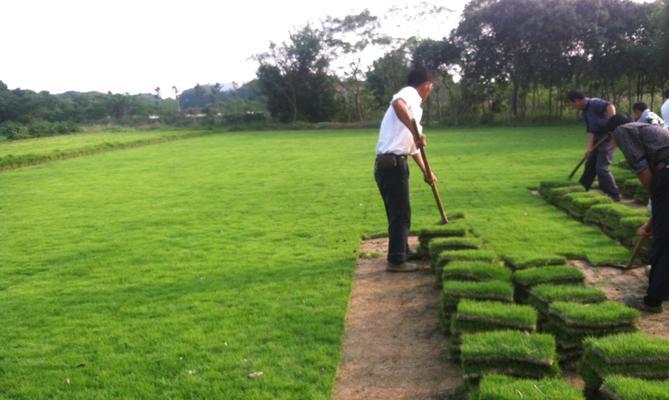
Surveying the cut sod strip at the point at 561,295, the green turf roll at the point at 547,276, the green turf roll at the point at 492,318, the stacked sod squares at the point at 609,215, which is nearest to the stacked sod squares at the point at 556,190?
the stacked sod squares at the point at 609,215

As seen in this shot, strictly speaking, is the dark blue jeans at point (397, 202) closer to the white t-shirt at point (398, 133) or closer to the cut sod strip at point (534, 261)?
the white t-shirt at point (398, 133)

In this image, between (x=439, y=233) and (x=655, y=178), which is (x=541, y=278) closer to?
(x=655, y=178)

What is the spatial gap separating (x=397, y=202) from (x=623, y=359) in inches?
141

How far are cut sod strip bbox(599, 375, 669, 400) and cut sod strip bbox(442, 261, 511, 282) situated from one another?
1.95m

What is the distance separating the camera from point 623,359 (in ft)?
11.8

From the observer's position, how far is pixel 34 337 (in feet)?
18.1

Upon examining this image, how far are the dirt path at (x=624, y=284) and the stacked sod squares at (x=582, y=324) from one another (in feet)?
2.58

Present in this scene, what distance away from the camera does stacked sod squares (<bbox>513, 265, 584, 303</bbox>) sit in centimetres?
524

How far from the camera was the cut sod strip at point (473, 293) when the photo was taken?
487cm

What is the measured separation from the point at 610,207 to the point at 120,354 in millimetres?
7022

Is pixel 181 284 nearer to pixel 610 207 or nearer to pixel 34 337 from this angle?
pixel 34 337

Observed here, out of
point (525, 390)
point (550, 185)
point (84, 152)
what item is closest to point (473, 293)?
point (525, 390)

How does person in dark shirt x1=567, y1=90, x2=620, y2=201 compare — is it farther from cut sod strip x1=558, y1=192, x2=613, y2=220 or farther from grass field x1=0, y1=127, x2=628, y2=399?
grass field x1=0, y1=127, x2=628, y2=399

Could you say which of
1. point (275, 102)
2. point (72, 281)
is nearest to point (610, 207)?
point (72, 281)
